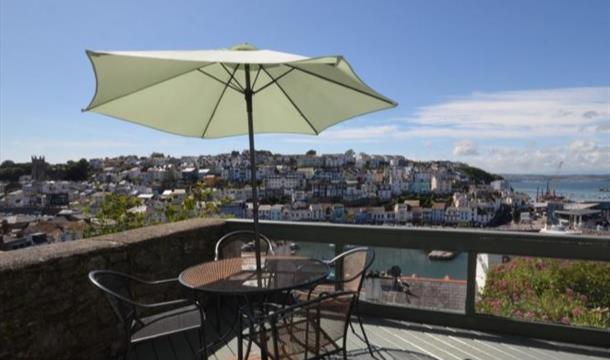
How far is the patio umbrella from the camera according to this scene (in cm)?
220

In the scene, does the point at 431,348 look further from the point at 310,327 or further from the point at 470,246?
the point at 310,327

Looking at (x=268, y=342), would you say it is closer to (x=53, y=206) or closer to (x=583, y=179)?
(x=583, y=179)

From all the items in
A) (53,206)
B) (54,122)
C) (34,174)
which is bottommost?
(53,206)

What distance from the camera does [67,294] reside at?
281cm

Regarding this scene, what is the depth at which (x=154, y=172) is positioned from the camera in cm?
1509

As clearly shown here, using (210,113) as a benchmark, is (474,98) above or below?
above

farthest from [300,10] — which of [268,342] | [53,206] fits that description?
[53,206]

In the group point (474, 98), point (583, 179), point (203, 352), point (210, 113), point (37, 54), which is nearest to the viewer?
point (203, 352)

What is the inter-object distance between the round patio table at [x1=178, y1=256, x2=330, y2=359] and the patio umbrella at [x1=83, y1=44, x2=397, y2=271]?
168 mm

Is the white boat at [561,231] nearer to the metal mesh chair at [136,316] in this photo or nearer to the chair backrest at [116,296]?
the metal mesh chair at [136,316]

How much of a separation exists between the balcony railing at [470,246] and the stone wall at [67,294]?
1355 millimetres

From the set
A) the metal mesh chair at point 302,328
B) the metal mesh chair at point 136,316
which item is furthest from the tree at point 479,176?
the metal mesh chair at point 136,316

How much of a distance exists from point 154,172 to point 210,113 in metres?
12.6

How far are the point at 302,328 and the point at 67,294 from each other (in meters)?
1.69
